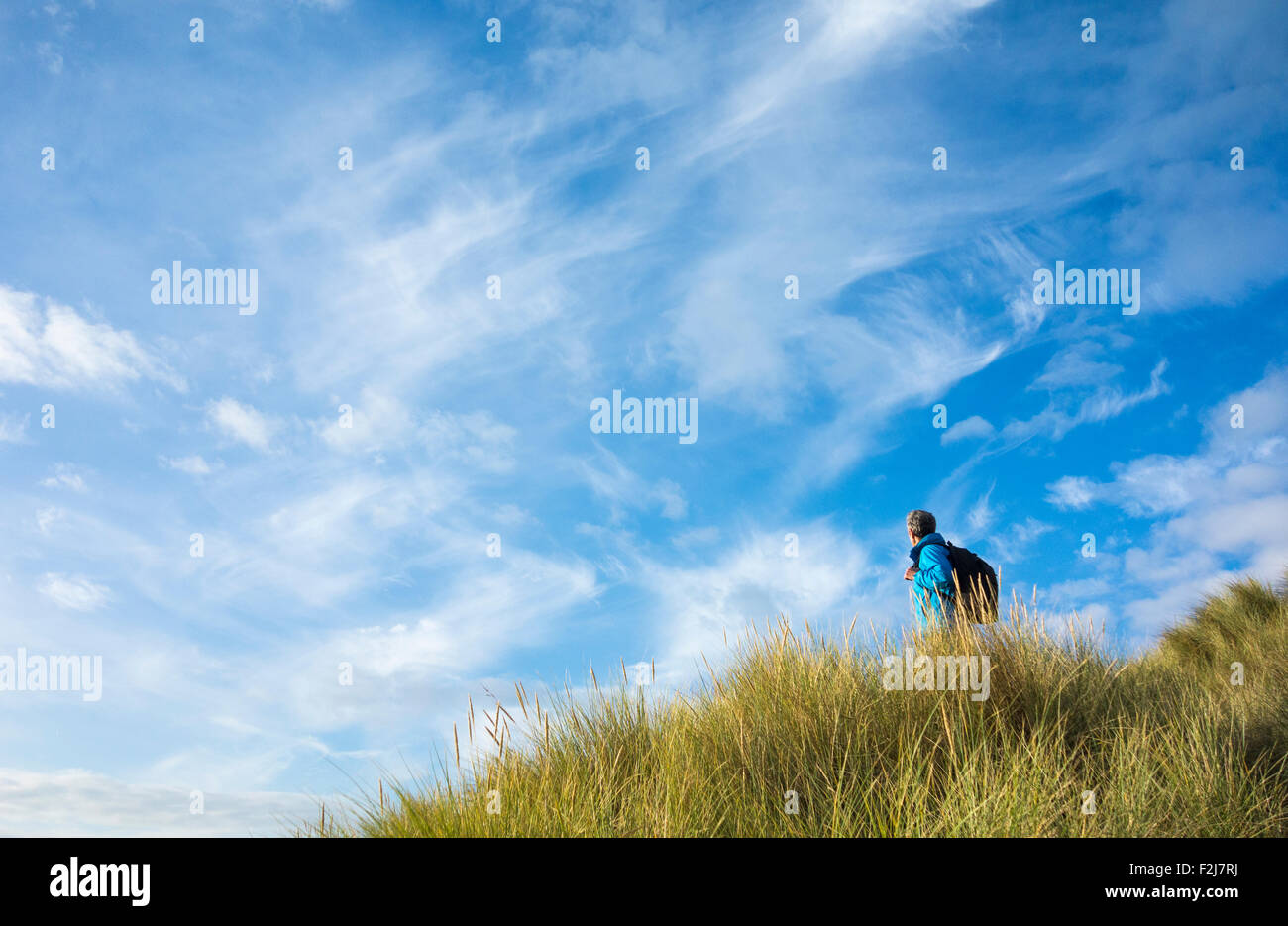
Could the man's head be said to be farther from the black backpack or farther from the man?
the black backpack

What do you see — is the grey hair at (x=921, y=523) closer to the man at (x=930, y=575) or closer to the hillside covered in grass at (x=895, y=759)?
the man at (x=930, y=575)

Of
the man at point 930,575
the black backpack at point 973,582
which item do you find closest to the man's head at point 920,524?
the man at point 930,575

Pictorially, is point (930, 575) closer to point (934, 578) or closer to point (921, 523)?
point (934, 578)

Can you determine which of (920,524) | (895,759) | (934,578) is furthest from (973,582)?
(895,759)

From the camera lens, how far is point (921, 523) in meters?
8.29

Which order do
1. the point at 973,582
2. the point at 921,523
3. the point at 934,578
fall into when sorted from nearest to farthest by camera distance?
the point at 973,582 < the point at 934,578 < the point at 921,523

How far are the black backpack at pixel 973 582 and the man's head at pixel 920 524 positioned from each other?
0.40 meters

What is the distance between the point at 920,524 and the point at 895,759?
126 inches
